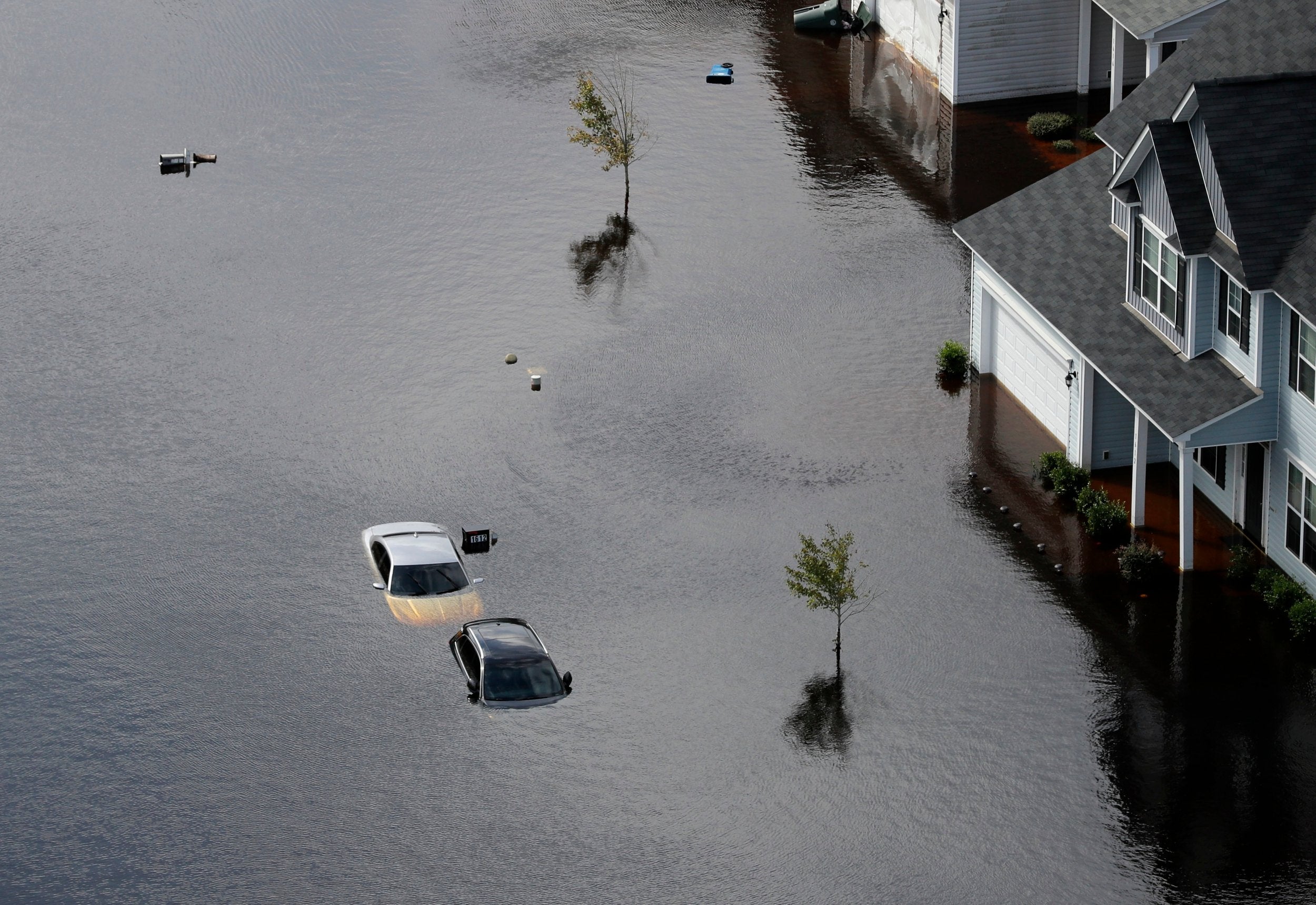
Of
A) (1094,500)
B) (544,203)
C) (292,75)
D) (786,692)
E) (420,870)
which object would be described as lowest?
(420,870)

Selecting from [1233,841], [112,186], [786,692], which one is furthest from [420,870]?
[112,186]

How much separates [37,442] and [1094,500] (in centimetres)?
2915

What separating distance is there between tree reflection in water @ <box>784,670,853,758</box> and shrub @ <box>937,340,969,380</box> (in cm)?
1510

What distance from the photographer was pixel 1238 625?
128 ft

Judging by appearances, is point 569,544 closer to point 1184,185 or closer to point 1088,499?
Answer: point 1088,499

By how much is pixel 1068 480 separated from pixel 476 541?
1508 centimetres

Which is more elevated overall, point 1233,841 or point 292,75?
point 292,75

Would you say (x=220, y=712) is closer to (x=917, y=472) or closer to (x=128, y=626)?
(x=128, y=626)

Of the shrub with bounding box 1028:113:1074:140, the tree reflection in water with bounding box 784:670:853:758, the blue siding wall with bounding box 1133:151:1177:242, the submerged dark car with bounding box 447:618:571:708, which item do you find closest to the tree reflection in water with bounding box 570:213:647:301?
the shrub with bounding box 1028:113:1074:140

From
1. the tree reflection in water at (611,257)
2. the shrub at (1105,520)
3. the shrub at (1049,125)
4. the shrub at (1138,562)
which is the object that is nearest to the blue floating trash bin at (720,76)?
the shrub at (1049,125)

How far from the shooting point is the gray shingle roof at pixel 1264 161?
3803 cm

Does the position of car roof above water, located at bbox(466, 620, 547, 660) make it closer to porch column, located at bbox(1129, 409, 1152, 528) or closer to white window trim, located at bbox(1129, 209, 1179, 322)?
porch column, located at bbox(1129, 409, 1152, 528)

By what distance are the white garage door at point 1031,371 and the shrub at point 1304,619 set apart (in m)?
9.70

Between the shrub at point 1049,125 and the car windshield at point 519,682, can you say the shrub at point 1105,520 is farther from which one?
the shrub at point 1049,125
